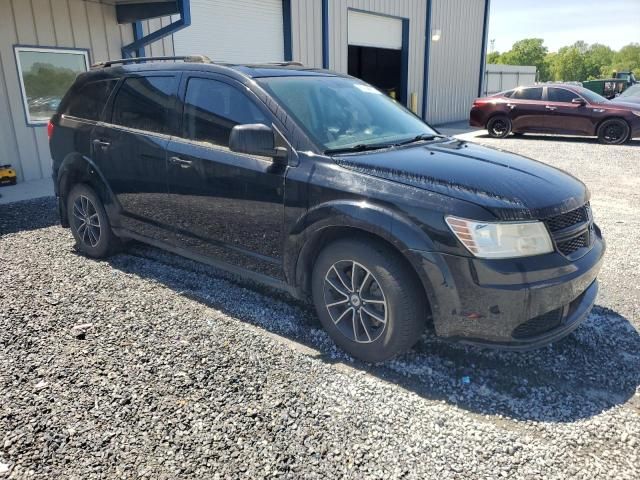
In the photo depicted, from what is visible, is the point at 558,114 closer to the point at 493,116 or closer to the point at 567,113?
the point at 567,113

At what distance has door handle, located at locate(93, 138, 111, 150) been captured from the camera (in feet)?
15.0

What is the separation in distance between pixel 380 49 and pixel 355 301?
17.2 meters

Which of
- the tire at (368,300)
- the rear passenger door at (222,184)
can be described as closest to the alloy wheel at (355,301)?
the tire at (368,300)

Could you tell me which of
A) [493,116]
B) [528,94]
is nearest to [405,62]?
[493,116]

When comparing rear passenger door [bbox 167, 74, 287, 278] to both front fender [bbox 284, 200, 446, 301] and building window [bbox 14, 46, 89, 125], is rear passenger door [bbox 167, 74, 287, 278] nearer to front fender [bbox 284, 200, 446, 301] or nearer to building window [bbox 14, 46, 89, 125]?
front fender [bbox 284, 200, 446, 301]

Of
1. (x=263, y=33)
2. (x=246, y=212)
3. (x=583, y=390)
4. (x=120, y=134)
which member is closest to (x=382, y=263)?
(x=246, y=212)

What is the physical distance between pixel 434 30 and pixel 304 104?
17.2 m

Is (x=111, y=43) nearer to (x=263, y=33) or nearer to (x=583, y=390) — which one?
(x=263, y=33)

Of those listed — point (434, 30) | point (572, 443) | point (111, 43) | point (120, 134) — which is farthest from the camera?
point (434, 30)

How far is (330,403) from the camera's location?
279 centimetres

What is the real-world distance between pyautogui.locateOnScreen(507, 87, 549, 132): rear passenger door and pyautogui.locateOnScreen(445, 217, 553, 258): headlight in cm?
1331

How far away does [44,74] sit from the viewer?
29.4 feet

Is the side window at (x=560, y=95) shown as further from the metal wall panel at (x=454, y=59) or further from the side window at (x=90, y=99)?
the side window at (x=90, y=99)

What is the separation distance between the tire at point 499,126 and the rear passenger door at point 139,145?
515 inches
